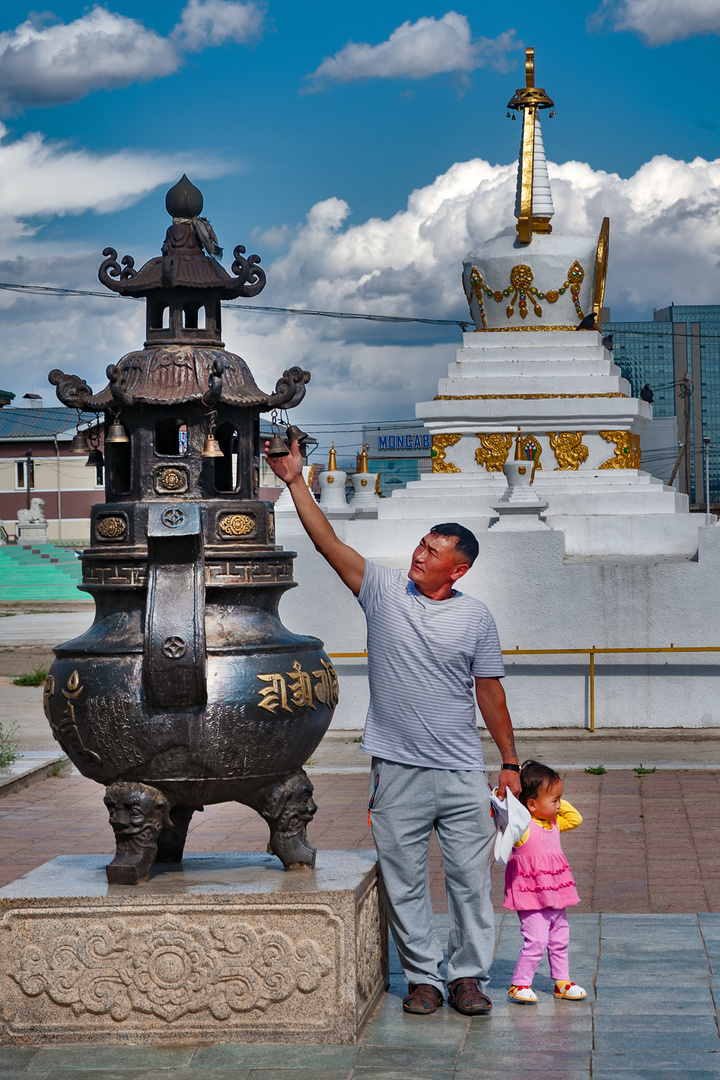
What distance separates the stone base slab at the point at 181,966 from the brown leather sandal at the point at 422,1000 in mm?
231

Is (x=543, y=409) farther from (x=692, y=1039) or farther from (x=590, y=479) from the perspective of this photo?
(x=692, y=1039)

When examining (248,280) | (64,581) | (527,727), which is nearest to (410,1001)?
(248,280)

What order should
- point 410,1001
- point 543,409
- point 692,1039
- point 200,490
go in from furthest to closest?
1. point 543,409
2. point 200,490
3. point 410,1001
4. point 692,1039

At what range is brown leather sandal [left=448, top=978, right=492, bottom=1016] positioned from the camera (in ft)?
17.3

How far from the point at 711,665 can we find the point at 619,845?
466 centimetres

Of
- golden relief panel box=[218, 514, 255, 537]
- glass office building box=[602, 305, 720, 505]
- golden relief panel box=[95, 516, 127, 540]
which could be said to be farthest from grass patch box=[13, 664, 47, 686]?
glass office building box=[602, 305, 720, 505]

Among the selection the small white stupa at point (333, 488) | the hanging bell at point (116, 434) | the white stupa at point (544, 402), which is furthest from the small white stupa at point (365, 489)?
the hanging bell at point (116, 434)

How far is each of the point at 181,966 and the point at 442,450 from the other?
10762 mm

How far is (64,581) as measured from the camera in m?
40.1

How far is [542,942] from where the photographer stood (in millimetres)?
5480

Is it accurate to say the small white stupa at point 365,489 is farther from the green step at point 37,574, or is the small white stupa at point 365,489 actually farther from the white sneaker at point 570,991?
the green step at point 37,574

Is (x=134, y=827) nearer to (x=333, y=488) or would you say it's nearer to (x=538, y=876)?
(x=538, y=876)

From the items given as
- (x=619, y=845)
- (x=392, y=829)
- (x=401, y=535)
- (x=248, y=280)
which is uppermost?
(x=248, y=280)

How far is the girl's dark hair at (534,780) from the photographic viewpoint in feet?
18.1
